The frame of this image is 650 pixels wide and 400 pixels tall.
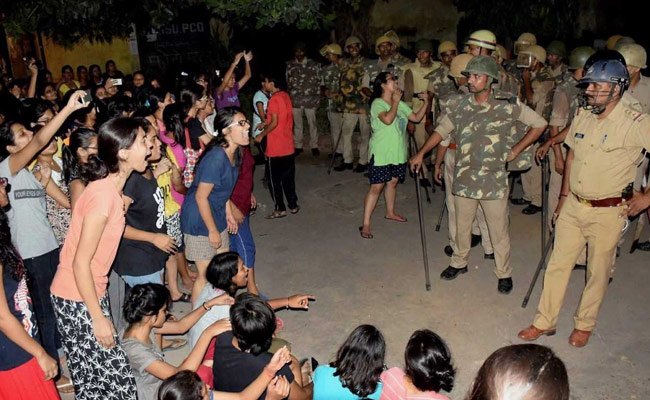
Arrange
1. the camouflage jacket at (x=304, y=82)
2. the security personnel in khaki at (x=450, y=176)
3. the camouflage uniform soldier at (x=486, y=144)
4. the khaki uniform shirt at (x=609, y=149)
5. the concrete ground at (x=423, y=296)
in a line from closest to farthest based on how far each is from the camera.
A: 1. the khaki uniform shirt at (x=609, y=149)
2. the concrete ground at (x=423, y=296)
3. the camouflage uniform soldier at (x=486, y=144)
4. the security personnel in khaki at (x=450, y=176)
5. the camouflage jacket at (x=304, y=82)

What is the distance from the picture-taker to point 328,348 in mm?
4656

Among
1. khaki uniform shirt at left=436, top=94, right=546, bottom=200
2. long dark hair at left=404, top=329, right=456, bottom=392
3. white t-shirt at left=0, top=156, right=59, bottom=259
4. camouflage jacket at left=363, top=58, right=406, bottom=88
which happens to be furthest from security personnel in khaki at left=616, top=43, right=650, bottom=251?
white t-shirt at left=0, top=156, right=59, bottom=259

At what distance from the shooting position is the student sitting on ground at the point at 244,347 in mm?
3156

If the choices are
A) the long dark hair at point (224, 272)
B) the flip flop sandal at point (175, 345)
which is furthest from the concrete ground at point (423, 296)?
the long dark hair at point (224, 272)

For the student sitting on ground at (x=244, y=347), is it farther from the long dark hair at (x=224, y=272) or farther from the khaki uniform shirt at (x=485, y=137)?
the khaki uniform shirt at (x=485, y=137)

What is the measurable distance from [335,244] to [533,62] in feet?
12.2

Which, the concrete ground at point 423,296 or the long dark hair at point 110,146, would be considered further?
the concrete ground at point 423,296

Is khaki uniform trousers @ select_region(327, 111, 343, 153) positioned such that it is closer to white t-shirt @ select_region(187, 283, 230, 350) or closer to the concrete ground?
the concrete ground

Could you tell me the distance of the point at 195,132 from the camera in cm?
555

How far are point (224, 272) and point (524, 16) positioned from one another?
11.1m

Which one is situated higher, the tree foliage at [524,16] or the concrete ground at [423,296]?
the tree foliage at [524,16]

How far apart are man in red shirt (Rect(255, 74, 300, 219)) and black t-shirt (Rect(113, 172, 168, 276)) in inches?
119

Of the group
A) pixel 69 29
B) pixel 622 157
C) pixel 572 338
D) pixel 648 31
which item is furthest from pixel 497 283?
pixel 648 31

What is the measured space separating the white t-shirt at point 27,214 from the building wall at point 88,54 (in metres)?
10.5
